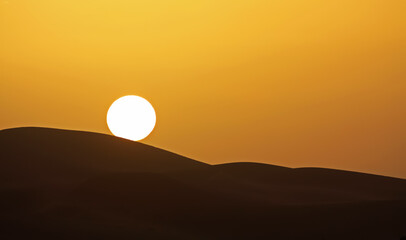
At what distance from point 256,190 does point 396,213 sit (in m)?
7.20

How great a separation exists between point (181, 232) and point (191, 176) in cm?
1030

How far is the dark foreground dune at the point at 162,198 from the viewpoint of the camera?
17438 mm

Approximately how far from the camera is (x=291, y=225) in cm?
1888

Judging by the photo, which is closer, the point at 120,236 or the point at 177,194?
the point at 120,236

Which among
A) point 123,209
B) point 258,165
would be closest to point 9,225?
point 123,209

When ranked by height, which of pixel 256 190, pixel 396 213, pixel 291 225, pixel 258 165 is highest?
pixel 258 165

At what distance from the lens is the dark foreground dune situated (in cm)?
1744

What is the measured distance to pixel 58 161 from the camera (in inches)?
1140

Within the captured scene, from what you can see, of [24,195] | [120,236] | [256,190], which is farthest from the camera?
[256,190]

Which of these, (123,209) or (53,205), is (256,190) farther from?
(53,205)

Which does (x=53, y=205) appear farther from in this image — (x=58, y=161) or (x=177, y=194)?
(x=58, y=161)

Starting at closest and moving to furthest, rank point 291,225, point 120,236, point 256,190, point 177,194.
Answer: point 120,236 < point 291,225 < point 177,194 < point 256,190

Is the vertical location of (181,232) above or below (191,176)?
below

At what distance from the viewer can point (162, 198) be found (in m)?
21.7
